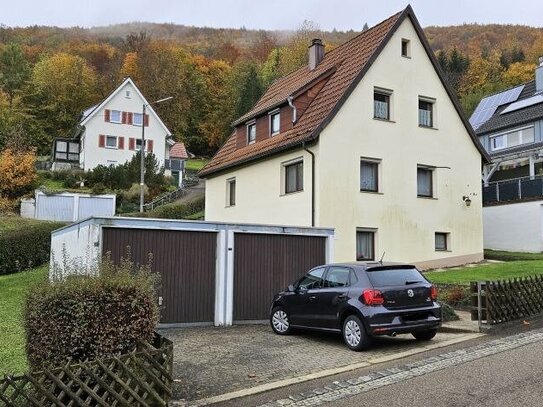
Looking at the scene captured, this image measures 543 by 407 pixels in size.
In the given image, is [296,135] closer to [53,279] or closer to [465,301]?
[465,301]

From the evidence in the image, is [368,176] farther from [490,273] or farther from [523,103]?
[523,103]

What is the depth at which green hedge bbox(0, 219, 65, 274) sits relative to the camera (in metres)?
→ 23.2

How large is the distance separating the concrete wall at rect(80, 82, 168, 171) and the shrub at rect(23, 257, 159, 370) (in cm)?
4990

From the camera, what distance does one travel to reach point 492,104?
4147 cm

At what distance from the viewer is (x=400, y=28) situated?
23.8 metres

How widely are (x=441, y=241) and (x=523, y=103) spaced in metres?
17.4

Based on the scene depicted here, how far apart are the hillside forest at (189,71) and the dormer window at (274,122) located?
3753 centimetres

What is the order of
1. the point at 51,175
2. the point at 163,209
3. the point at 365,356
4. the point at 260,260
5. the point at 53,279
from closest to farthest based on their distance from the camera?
the point at 53,279 → the point at 365,356 → the point at 260,260 → the point at 163,209 → the point at 51,175

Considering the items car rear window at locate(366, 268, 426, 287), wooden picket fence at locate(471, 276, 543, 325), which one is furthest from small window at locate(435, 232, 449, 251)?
car rear window at locate(366, 268, 426, 287)

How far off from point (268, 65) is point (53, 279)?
7247 cm

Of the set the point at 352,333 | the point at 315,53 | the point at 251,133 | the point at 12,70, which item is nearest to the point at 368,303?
the point at 352,333

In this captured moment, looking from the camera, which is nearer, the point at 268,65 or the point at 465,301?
the point at 465,301

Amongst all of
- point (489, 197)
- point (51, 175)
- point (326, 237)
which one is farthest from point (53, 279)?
point (51, 175)

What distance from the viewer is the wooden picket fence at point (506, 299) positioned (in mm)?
11836
